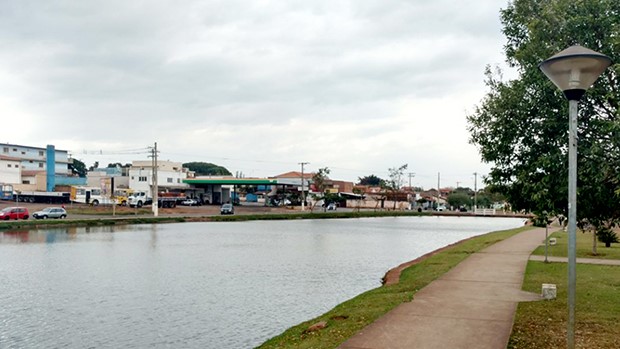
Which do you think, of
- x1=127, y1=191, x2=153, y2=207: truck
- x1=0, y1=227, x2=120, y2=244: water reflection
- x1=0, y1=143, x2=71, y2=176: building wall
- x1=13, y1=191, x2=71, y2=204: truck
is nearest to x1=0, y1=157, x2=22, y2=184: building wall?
x1=0, y1=143, x2=71, y2=176: building wall

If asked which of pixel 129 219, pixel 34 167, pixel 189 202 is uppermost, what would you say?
pixel 34 167

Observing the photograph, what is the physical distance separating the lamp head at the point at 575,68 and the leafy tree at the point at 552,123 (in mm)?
1465

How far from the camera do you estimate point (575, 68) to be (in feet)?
23.0

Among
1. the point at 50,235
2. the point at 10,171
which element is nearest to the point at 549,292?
the point at 50,235

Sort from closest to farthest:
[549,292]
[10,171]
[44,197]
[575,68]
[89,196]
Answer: [575,68] → [549,292] → [44,197] → [89,196] → [10,171]

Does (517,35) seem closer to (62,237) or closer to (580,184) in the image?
(580,184)

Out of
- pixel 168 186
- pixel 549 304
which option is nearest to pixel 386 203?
pixel 168 186

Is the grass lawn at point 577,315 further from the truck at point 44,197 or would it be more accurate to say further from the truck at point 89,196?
the truck at point 44,197

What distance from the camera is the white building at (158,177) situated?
10162 centimetres

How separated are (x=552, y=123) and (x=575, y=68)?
2.73 metres

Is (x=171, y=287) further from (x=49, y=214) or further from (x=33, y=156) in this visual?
(x=33, y=156)

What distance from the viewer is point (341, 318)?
13.0m

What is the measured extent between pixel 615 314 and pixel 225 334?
951 centimetres

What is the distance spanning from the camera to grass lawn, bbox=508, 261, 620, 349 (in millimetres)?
10180
